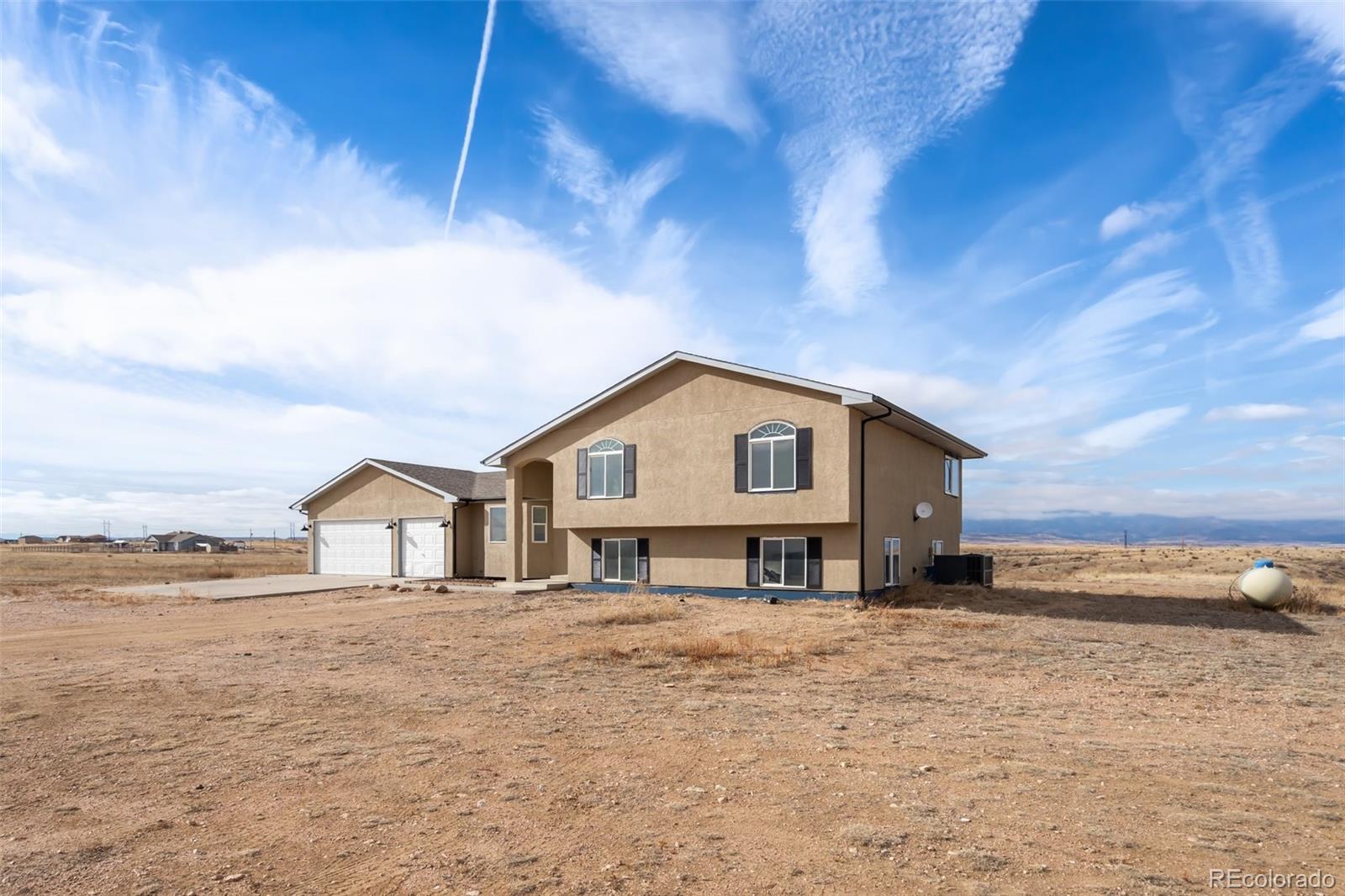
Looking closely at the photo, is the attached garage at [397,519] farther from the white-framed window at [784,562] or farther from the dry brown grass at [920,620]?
Answer: the dry brown grass at [920,620]

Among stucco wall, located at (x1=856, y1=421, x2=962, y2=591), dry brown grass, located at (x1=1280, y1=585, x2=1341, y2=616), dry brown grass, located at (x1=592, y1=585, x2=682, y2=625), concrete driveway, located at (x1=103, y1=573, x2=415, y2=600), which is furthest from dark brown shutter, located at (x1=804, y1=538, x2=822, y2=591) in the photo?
concrete driveway, located at (x1=103, y1=573, x2=415, y2=600)

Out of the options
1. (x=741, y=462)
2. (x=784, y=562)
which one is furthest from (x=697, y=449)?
(x=784, y=562)

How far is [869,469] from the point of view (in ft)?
67.2

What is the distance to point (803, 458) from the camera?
65.8ft

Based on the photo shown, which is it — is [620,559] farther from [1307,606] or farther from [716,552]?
[1307,606]

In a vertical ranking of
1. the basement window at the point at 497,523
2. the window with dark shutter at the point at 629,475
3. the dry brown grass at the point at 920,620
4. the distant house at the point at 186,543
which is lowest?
the distant house at the point at 186,543

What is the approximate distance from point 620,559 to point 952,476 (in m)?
12.5

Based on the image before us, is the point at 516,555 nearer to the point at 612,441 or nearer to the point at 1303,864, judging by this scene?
the point at 612,441

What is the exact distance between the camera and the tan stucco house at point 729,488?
20.0 metres

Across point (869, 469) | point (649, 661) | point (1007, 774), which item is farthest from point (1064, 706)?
point (869, 469)

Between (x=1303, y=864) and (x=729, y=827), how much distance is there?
10.9 feet

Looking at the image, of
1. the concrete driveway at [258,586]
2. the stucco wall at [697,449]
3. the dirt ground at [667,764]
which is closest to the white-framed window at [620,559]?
the stucco wall at [697,449]

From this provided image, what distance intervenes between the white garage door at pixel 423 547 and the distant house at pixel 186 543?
6822 centimetres

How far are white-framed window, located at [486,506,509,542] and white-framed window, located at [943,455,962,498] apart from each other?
52.3 ft
